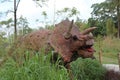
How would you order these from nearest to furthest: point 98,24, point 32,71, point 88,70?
1. point 32,71
2. point 88,70
3. point 98,24

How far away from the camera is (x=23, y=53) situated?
4.88 m

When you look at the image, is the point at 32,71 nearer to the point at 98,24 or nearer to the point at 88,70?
the point at 88,70

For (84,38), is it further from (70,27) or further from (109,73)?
(109,73)

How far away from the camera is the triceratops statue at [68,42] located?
24.5 feet

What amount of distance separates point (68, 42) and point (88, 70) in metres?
1.42

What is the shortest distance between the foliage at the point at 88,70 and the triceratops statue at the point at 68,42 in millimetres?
952

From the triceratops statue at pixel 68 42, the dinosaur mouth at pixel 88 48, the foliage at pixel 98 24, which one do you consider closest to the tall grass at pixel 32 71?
the triceratops statue at pixel 68 42

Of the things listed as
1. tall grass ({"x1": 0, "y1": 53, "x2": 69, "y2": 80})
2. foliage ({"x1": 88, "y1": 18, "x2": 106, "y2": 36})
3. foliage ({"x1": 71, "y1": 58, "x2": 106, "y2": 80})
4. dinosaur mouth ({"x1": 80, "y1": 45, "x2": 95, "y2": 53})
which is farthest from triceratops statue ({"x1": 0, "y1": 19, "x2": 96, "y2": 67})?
foliage ({"x1": 88, "y1": 18, "x2": 106, "y2": 36})

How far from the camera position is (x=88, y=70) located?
20.9 ft

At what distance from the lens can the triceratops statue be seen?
7.45 m

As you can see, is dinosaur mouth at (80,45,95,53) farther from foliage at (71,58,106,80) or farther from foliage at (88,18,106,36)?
foliage at (88,18,106,36)

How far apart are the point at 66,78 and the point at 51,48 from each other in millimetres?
2469

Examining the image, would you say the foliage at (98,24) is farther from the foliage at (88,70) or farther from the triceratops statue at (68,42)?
the foliage at (88,70)

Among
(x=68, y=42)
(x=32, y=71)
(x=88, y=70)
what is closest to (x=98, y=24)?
(x=68, y=42)
